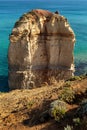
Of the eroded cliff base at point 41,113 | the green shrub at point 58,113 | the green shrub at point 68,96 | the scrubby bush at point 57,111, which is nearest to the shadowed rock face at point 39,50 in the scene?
the eroded cliff base at point 41,113

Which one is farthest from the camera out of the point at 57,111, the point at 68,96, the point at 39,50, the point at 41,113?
the point at 39,50

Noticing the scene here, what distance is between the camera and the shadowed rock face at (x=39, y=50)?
29031 millimetres

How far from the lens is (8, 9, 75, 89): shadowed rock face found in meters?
29.0

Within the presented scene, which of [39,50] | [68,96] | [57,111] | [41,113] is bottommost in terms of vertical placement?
[41,113]

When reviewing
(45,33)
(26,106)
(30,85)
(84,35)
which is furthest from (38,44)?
(84,35)

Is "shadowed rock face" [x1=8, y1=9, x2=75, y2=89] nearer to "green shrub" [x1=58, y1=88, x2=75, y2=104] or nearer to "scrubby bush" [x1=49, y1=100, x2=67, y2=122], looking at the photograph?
"green shrub" [x1=58, y1=88, x2=75, y2=104]

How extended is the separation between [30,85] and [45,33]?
458 cm

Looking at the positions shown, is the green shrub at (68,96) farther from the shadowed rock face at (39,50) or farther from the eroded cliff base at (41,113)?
the shadowed rock face at (39,50)

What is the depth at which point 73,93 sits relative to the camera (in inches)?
488

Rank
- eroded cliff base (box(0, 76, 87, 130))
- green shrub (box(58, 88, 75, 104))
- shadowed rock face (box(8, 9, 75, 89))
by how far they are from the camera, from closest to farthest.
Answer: eroded cliff base (box(0, 76, 87, 130)), green shrub (box(58, 88, 75, 104)), shadowed rock face (box(8, 9, 75, 89))

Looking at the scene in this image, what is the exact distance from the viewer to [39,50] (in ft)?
101

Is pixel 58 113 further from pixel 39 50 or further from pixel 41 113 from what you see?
pixel 39 50

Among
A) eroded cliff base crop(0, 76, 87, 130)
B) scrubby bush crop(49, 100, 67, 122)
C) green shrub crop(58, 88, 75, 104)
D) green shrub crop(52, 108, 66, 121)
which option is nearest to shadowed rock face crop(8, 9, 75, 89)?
eroded cliff base crop(0, 76, 87, 130)

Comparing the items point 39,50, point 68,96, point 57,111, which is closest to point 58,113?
point 57,111
